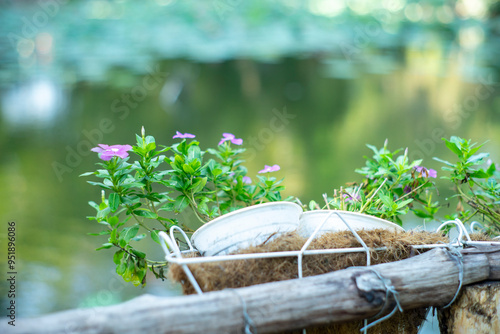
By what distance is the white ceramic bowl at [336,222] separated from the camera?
1.10m

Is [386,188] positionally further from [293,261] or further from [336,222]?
[293,261]

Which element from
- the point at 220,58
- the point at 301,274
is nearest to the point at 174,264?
the point at 301,274

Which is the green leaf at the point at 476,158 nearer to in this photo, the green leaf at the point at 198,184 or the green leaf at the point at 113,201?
the green leaf at the point at 198,184

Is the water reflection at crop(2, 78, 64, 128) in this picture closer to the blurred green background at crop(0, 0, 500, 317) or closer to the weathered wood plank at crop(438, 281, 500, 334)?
the blurred green background at crop(0, 0, 500, 317)

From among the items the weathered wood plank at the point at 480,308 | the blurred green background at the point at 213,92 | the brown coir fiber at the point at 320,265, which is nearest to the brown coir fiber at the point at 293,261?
the brown coir fiber at the point at 320,265

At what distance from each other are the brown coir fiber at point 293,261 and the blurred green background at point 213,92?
171cm

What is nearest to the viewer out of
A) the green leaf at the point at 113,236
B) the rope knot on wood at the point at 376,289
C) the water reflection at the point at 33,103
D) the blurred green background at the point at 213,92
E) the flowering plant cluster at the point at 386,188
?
the rope knot on wood at the point at 376,289

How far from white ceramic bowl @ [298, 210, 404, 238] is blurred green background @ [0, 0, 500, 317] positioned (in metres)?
1.68

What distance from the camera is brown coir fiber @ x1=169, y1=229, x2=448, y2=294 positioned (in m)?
0.95

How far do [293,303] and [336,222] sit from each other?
12.0 inches

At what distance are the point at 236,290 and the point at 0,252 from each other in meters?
2.47

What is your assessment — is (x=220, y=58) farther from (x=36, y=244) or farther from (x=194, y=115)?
(x=36, y=244)

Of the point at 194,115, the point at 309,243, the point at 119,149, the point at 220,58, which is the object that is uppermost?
the point at 220,58

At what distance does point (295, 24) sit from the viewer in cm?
1098
